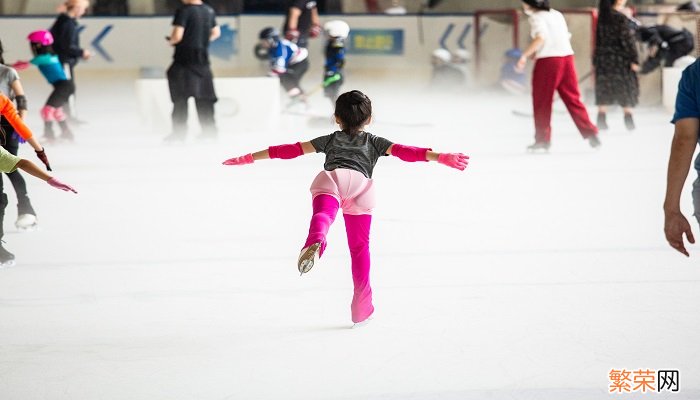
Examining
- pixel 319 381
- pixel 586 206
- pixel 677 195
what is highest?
pixel 677 195

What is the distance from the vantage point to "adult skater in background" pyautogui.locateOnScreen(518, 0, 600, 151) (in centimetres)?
866

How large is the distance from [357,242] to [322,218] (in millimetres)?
237

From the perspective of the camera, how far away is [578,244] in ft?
17.0

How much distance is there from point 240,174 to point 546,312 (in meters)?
4.30

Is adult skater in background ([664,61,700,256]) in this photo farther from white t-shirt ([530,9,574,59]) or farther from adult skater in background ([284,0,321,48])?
adult skater in background ([284,0,321,48])

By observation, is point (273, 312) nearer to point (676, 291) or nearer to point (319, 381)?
point (319, 381)

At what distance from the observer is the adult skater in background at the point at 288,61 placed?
37.8ft

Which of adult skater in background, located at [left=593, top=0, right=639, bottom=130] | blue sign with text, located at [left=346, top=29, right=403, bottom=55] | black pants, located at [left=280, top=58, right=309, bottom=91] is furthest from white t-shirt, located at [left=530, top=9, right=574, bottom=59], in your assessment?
blue sign with text, located at [left=346, top=29, right=403, bottom=55]

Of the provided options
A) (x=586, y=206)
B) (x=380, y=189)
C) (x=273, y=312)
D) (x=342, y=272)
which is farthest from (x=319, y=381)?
(x=380, y=189)

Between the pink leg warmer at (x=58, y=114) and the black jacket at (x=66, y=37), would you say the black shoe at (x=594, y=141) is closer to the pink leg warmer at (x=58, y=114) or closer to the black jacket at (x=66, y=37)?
the pink leg warmer at (x=58, y=114)

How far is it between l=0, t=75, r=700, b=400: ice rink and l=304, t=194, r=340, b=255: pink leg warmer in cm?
36

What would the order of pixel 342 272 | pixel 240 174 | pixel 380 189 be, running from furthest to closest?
pixel 240 174 < pixel 380 189 < pixel 342 272

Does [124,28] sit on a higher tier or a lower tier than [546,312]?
lower

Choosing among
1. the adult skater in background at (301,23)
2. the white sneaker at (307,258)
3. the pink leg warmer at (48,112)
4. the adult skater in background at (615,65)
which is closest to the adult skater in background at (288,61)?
the adult skater in background at (301,23)
